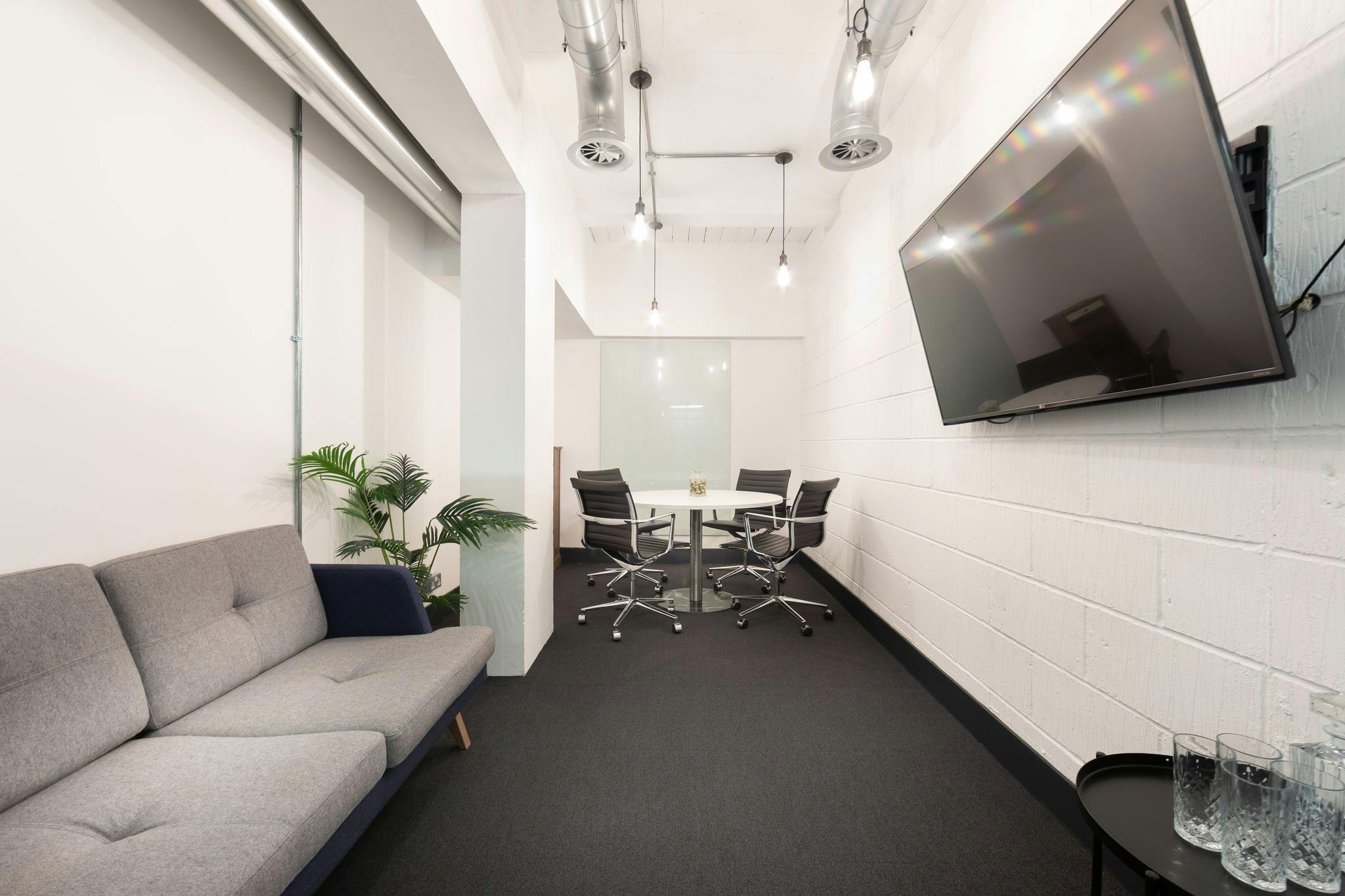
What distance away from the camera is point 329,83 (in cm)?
228

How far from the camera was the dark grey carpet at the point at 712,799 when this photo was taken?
5.44ft

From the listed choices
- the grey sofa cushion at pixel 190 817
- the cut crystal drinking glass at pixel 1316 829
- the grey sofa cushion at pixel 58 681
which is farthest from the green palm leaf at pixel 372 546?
the cut crystal drinking glass at pixel 1316 829

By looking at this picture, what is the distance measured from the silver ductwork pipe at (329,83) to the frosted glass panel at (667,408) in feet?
10.6

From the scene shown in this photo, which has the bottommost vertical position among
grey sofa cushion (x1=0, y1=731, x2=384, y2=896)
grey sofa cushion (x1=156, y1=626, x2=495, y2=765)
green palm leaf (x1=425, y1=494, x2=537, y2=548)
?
grey sofa cushion (x1=156, y1=626, x2=495, y2=765)

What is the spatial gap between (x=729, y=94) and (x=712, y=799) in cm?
368

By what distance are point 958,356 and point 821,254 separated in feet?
10.7

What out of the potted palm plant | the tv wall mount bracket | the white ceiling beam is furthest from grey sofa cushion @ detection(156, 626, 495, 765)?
the white ceiling beam

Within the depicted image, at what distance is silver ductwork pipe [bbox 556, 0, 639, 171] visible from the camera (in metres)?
2.34

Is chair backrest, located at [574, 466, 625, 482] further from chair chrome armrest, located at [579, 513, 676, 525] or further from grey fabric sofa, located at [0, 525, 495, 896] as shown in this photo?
→ grey fabric sofa, located at [0, 525, 495, 896]

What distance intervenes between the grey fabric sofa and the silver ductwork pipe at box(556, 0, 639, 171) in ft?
7.24

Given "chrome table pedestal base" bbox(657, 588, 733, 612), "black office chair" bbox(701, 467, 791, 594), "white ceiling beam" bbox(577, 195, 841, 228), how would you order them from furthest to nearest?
"white ceiling beam" bbox(577, 195, 841, 228) → "black office chair" bbox(701, 467, 791, 594) → "chrome table pedestal base" bbox(657, 588, 733, 612)

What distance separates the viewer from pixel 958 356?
2426 mm

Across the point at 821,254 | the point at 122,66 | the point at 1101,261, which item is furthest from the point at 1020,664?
the point at 821,254

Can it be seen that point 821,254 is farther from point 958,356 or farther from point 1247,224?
point 1247,224
